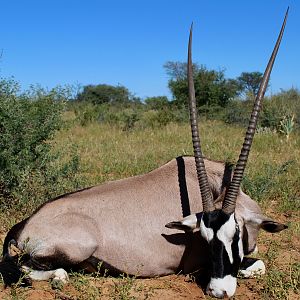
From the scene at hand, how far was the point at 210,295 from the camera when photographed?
3.31 meters

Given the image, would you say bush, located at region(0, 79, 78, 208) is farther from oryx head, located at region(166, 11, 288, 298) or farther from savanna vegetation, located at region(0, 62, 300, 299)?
oryx head, located at region(166, 11, 288, 298)

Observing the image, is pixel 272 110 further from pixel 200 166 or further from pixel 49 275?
pixel 49 275

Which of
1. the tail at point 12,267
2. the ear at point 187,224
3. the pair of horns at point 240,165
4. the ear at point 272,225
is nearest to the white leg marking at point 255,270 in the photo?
the ear at point 272,225

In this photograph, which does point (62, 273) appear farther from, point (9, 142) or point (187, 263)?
point (9, 142)

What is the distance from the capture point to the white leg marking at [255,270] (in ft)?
12.1

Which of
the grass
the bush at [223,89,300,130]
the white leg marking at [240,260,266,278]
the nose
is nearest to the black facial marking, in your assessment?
the nose

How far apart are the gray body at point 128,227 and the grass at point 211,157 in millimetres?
181

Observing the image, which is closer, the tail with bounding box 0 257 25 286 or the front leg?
the tail with bounding box 0 257 25 286

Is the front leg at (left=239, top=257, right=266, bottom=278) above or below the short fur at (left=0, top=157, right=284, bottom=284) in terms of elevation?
below

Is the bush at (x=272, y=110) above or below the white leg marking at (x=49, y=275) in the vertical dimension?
above

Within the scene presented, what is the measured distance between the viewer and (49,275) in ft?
11.5

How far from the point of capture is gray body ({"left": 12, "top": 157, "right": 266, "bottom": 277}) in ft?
11.6

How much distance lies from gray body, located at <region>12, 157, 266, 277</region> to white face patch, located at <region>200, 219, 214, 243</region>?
12.4 inches

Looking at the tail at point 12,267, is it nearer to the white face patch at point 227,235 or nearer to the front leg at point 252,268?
the white face patch at point 227,235
